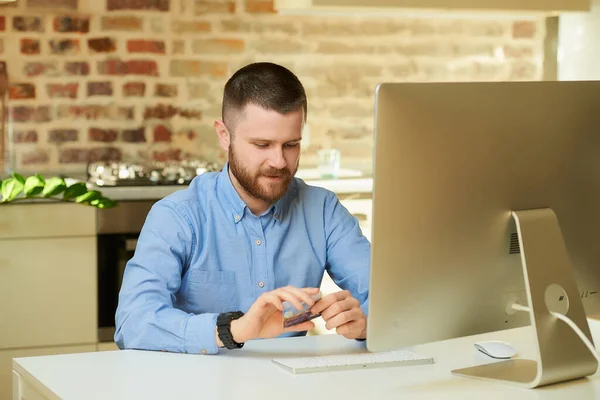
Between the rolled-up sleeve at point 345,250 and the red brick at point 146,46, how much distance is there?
209 cm

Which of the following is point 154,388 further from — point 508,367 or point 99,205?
point 99,205

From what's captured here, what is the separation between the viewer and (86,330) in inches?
146

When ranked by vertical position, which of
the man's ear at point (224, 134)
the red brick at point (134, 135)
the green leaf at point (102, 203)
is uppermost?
the man's ear at point (224, 134)

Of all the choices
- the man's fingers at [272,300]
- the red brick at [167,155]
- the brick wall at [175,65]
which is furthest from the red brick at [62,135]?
the man's fingers at [272,300]

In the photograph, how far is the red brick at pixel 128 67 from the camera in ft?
13.6

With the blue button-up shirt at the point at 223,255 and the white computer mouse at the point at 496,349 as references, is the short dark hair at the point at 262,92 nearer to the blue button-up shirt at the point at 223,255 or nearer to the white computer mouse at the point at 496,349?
the blue button-up shirt at the point at 223,255

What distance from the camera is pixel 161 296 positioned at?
6.60ft

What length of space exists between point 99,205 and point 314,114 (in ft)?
4.33

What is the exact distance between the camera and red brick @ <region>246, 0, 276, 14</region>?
436 centimetres

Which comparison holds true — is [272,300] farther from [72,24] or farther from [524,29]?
[524,29]

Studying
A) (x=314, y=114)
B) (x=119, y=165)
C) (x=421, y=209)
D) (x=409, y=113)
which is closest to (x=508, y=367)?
(x=421, y=209)

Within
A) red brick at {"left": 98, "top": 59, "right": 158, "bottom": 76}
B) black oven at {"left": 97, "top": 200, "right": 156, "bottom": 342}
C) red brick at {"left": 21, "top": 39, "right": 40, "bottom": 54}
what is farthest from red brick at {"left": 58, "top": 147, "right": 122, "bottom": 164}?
black oven at {"left": 97, "top": 200, "right": 156, "bottom": 342}

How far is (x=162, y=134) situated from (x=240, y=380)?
268cm

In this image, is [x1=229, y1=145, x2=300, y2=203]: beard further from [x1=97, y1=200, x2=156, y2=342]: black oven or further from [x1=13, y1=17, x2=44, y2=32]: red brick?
[x1=13, y1=17, x2=44, y2=32]: red brick
